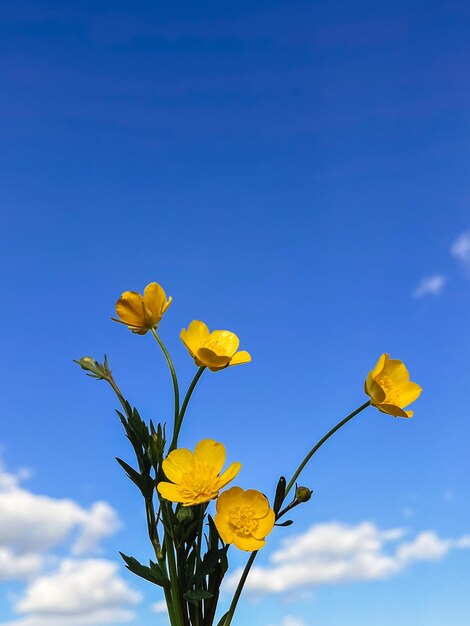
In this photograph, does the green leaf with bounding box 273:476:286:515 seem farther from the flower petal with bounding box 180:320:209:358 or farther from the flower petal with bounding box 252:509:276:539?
the flower petal with bounding box 180:320:209:358

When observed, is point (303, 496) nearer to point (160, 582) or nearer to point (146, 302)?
point (160, 582)

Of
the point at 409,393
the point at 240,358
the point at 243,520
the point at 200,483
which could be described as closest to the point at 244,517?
the point at 243,520

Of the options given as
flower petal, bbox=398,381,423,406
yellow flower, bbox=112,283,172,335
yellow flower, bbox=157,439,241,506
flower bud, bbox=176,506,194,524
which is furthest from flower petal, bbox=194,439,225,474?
flower petal, bbox=398,381,423,406

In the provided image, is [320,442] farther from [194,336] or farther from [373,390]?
[194,336]

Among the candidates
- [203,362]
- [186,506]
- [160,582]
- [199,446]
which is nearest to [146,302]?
[203,362]

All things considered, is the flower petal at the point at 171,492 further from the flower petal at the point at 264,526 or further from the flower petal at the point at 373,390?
the flower petal at the point at 373,390

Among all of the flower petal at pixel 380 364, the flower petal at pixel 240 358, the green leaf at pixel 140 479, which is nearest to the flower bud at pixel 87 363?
the green leaf at pixel 140 479

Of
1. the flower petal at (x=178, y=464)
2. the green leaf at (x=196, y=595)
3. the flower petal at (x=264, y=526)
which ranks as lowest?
the green leaf at (x=196, y=595)
